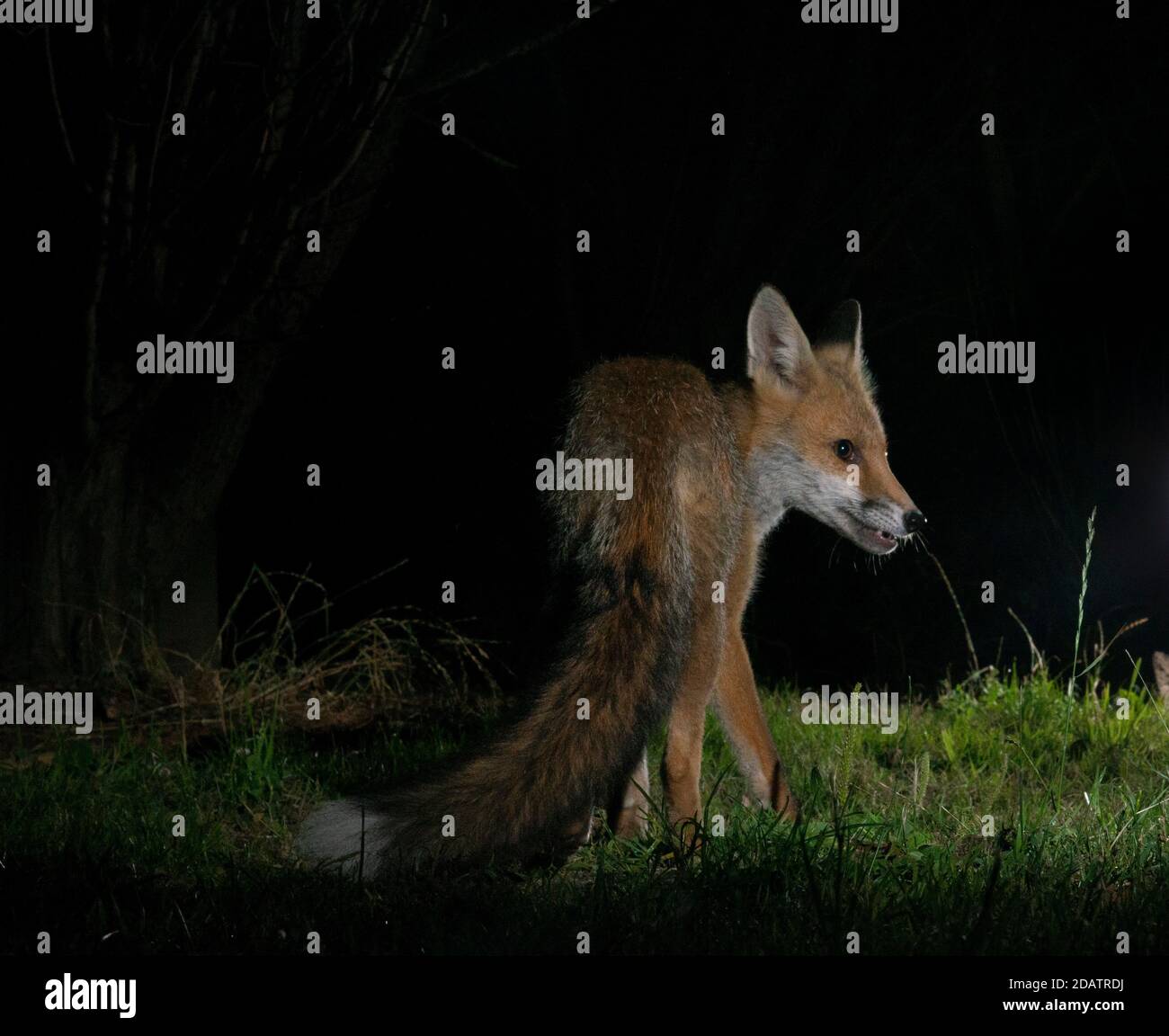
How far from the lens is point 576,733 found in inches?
169

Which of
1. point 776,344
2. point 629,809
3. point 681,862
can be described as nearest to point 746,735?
point 629,809

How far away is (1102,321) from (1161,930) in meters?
6.33

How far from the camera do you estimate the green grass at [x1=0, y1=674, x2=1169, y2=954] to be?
3959mm

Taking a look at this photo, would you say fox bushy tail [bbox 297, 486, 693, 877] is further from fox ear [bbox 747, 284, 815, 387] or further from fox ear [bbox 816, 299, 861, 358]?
fox ear [bbox 816, 299, 861, 358]

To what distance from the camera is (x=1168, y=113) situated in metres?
9.26

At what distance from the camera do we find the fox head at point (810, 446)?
5984 millimetres

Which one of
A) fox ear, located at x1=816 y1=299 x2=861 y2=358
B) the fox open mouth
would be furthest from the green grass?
fox ear, located at x1=816 y1=299 x2=861 y2=358

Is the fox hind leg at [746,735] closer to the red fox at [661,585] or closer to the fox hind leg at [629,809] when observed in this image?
the red fox at [661,585]

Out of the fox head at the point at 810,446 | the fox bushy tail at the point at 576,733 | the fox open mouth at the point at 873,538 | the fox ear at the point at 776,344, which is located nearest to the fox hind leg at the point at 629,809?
the fox bushy tail at the point at 576,733

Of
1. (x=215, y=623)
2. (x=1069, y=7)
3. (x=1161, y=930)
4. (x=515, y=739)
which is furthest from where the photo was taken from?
(x=1069, y=7)

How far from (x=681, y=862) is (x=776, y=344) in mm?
2731

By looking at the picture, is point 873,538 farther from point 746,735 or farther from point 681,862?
point 681,862
